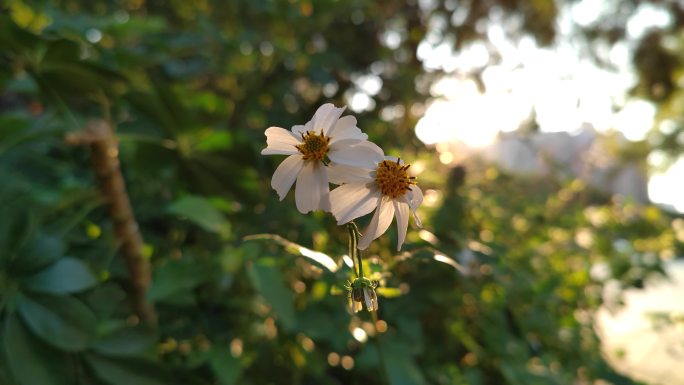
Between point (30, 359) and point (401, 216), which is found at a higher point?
point (401, 216)

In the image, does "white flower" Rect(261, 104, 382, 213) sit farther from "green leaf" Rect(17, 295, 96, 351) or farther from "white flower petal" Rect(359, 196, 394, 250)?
"green leaf" Rect(17, 295, 96, 351)

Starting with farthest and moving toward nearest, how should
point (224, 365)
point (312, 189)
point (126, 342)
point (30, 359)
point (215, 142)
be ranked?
1. point (215, 142)
2. point (224, 365)
3. point (126, 342)
4. point (30, 359)
5. point (312, 189)

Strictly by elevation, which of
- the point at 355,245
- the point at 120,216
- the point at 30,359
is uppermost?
the point at 120,216

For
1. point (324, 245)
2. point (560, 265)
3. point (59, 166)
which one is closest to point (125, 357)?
→ point (324, 245)

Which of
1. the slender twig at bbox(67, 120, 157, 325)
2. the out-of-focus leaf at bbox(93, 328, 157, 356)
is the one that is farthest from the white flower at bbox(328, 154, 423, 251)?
the slender twig at bbox(67, 120, 157, 325)

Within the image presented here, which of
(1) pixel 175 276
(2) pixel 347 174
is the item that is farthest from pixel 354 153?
(1) pixel 175 276

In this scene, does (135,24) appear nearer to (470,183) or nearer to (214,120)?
(214,120)

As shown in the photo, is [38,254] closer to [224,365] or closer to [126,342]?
[126,342]
